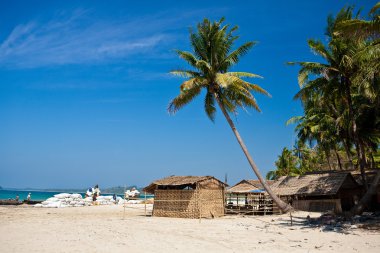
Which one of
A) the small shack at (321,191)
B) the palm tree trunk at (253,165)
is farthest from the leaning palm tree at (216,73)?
the small shack at (321,191)

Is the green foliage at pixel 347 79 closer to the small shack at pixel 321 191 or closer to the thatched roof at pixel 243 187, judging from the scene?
the small shack at pixel 321 191

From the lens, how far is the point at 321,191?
20812mm

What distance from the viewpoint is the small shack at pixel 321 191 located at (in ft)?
66.8

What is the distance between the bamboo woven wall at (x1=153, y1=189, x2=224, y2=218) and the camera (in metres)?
18.6

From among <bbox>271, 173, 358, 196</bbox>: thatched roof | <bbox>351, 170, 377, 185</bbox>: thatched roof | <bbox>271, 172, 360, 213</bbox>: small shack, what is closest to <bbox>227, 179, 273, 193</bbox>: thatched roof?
<bbox>271, 173, 358, 196</bbox>: thatched roof

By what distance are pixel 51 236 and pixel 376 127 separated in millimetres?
21186

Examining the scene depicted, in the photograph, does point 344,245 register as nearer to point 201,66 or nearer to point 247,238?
point 247,238

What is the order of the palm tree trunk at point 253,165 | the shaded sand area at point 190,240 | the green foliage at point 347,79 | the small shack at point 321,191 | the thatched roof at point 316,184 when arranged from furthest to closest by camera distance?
the thatched roof at point 316,184, the small shack at point 321,191, the palm tree trunk at point 253,165, the green foliage at point 347,79, the shaded sand area at point 190,240

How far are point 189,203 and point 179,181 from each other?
57.9 inches

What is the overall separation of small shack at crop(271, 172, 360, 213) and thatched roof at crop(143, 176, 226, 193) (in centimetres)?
546

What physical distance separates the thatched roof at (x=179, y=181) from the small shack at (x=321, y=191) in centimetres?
546

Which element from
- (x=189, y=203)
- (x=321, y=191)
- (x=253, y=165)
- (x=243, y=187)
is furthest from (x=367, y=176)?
(x=189, y=203)

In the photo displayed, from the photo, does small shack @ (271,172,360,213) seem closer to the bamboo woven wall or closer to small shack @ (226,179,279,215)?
small shack @ (226,179,279,215)

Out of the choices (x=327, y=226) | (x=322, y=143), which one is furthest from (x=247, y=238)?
(x=322, y=143)
